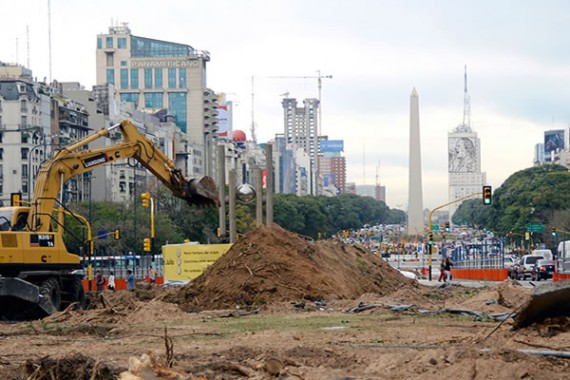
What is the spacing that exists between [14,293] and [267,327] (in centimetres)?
814

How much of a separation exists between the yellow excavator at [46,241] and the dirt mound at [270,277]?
2.98 m

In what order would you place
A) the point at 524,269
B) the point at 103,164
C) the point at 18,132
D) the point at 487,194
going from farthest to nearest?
the point at 18,132, the point at 524,269, the point at 487,194, the point at 103,164

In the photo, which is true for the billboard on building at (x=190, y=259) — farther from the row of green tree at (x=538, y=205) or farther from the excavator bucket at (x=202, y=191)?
the row of green tree at (x=538, y=205)

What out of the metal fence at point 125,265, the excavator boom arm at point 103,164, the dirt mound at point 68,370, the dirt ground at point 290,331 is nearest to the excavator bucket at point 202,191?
the excavator boom arm at point 103,164

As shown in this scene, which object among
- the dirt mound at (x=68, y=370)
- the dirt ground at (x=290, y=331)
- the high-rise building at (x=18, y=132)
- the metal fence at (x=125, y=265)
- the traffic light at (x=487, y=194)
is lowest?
the metal fence at (x=125, y=265)

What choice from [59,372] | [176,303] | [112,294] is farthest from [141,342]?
[112,294]

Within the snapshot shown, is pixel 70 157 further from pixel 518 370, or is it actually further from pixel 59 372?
pixel 518 370

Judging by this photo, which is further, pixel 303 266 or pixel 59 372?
pixel 303 266

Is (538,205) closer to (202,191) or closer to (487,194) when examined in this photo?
(487,194)

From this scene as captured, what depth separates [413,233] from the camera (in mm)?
198125

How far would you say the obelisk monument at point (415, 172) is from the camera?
151 m

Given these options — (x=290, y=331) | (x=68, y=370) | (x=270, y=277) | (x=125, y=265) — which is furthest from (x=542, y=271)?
(x=68, y=370)

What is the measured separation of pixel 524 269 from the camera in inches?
2554

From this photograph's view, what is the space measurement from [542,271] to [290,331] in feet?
147
